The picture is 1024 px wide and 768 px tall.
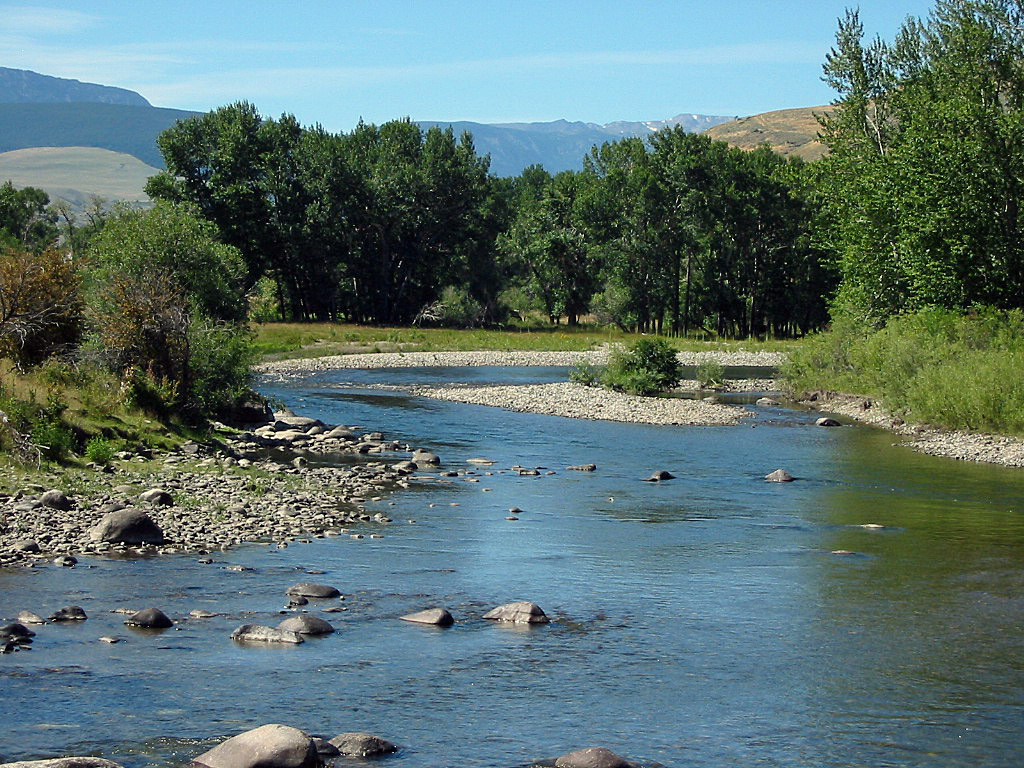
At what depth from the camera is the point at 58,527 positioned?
67.6 feet

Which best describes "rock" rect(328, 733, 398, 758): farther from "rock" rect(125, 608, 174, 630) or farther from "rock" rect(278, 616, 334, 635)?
"rock" rect(125, 608, 174, 630)

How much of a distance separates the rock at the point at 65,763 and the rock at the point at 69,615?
5088 millimetres

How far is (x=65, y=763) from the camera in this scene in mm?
10078

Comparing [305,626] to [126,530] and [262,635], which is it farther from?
[126,530]

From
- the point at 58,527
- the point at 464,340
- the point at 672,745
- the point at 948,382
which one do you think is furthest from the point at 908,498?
the point at 464,340

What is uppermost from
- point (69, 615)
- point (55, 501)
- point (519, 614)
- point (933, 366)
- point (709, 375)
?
point (933, 366)

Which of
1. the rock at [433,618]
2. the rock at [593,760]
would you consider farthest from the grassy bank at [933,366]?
the rock at [593,760]

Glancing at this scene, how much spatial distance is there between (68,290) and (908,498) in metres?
23.7

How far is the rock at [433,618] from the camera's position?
52.7ft

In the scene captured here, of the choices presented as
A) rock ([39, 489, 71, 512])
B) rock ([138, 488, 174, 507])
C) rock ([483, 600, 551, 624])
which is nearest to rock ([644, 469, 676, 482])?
rock ([138, 488, 174, 507])

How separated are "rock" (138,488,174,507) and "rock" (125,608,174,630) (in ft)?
26.4

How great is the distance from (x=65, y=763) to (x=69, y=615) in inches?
226

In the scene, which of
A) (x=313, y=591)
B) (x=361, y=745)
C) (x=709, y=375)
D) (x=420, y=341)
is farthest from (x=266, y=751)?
(x=420, y=341)

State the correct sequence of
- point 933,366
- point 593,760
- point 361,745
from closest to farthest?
point 593,760
point 361,745
point 933,366
